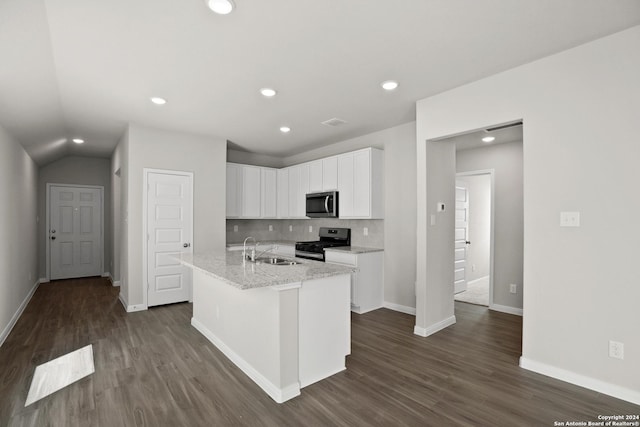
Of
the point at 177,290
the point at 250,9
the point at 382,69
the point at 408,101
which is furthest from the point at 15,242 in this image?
the point at 408,101

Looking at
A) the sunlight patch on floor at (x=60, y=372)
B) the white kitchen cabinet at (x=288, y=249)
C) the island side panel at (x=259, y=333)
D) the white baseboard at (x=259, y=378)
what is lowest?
the sunlight patch on floor at (x=60, y=372)

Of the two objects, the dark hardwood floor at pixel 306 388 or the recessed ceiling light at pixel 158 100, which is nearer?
the dark hardwood floor at pixel 306 388

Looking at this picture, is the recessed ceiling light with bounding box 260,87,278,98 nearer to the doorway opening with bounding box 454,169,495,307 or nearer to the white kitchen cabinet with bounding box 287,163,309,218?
the white kitchen cabinet with bounding box 287,163,309,218

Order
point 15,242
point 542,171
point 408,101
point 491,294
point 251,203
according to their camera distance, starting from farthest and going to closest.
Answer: point 251,203
point 491,294
point 15,242
point 408,101
point 542,171

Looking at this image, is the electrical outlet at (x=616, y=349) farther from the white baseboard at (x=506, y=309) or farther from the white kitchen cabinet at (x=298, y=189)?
the white kitchen cabinet at (x=298, y=189)

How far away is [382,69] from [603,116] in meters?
1.74

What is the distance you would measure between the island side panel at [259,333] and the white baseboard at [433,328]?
5.77 ft

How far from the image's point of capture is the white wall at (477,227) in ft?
20.3

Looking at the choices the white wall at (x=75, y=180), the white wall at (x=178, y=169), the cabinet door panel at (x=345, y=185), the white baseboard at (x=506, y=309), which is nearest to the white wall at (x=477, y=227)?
the white baseboard at (x=506, y=309)

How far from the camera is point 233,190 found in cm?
575

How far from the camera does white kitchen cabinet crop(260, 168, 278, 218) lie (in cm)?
614

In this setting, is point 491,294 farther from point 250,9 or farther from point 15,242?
point 15,242

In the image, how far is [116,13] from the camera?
6.73ft

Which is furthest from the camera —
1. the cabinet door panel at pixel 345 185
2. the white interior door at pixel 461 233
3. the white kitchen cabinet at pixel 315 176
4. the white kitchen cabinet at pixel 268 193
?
the white kitchen cabinet at pixel 268 193
